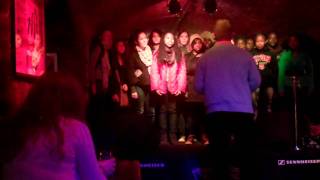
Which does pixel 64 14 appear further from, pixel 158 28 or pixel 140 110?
pixel 158 28

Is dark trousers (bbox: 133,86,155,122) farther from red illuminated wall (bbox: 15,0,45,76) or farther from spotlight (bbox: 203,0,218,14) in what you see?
red illuminated wall (bbox: 15,0,45,76)

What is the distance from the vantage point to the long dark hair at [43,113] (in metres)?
2.61

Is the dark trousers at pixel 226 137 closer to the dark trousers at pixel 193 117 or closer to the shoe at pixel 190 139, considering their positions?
the shoe at pixel 190 139

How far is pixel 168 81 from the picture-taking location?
Answer: 380 inches

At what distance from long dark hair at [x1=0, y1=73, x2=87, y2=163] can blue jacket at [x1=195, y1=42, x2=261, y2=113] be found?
9.45 ft

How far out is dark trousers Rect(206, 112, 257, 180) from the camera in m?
5.36

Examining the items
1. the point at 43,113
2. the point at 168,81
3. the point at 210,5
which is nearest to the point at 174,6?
the point at 210,5

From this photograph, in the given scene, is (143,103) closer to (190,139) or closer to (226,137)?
(190,139)

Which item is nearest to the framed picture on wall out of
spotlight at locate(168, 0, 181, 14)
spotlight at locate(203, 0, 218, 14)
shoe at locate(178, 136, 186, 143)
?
shoe at locate(178, 136, 186, 143)

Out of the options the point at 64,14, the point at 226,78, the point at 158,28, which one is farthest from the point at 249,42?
the point at 226,78

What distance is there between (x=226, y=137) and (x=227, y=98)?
0.40 m

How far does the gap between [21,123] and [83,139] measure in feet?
1.05

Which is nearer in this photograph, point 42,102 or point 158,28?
point 42,102

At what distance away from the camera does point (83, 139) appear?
2.66 metres
